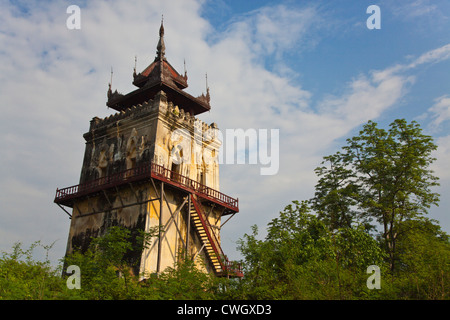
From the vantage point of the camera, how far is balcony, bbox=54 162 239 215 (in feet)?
75.8

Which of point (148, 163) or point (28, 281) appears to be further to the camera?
point (148, 163)

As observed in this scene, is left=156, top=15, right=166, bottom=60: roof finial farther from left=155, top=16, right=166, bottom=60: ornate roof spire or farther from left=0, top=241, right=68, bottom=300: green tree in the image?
left=0, top=241, right=68, bottom=300: green tree

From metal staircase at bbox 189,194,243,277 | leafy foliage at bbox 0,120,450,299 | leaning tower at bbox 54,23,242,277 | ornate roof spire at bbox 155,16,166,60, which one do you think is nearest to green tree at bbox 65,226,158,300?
leafy foliage at bbox 0,120,450,299

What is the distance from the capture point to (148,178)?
2269 centimetres

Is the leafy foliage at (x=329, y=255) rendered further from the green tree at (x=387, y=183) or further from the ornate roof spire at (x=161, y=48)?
the ornate roof spire at (x=161, y=48)

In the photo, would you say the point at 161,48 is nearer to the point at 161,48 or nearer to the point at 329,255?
the point at 161,48

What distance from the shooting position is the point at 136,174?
77.5ft

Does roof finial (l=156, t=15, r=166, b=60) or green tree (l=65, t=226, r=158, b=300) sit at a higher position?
roof finial (l=156, t=15, r=166, b=60)

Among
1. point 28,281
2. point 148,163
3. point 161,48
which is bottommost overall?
point 28,281

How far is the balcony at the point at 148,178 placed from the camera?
23.1 meters

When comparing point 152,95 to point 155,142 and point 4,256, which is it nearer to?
point 155,142

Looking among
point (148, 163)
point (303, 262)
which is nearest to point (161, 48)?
point (148, 163)

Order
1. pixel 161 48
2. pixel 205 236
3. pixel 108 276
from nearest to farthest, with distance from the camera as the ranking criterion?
1. pixel 108 276
2. pixel 205 236
3. pixel 161 48
